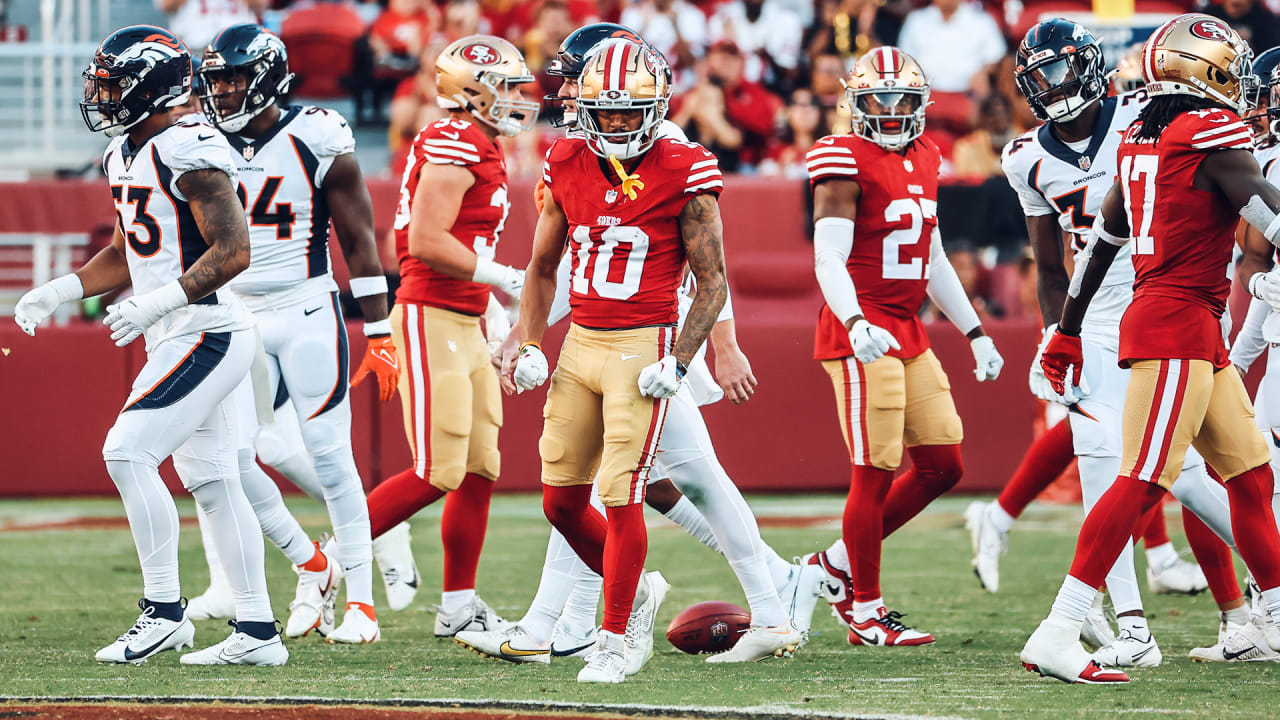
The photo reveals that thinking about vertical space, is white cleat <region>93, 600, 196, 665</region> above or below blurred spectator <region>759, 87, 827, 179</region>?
below

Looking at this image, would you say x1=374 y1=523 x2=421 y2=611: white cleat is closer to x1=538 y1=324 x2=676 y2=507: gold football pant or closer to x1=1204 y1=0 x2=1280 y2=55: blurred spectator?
x1=538 y1=324 x2=676 y2=507: gold football pant

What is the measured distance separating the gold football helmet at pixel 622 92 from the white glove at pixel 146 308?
4.34 ft

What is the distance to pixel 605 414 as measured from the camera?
4.63 meters

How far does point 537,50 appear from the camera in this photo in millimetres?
12398

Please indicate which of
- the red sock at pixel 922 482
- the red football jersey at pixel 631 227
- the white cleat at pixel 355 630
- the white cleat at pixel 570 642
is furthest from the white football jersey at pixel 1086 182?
the white cleat at pixel 355 630

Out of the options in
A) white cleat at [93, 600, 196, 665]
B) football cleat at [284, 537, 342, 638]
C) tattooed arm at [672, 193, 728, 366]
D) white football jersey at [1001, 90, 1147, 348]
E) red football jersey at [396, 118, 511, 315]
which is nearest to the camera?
tattooed arm at [672, 193, 728, 366]

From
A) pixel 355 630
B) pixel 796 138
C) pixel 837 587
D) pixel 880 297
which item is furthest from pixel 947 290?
pixel 796 138

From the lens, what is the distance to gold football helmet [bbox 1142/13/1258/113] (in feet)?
14.7

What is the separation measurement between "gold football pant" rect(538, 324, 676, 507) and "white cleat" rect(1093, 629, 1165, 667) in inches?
63.7

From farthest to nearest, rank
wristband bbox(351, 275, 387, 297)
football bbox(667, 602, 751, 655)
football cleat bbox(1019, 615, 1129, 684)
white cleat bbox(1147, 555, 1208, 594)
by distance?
1. white cleat bbox(1147, 555, 1208, 594)
2. wristband bbox(351, 275, 387, 297)
3. football bbox(667, 602, 751, 655)
4. football cleat bbox(1019, 615, 1129, 684)

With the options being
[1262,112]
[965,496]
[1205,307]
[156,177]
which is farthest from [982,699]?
[965,496]

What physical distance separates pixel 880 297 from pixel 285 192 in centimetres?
222

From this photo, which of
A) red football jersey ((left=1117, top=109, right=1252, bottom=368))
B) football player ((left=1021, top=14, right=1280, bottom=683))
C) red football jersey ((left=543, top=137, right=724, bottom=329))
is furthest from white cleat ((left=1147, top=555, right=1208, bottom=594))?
red football jersey ((left=543, top=137, right=724, bottom=329))

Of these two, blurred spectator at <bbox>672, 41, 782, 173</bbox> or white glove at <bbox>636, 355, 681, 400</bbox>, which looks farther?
blurred spectator at <bbox>672, 41, 782, 173</bbox>
